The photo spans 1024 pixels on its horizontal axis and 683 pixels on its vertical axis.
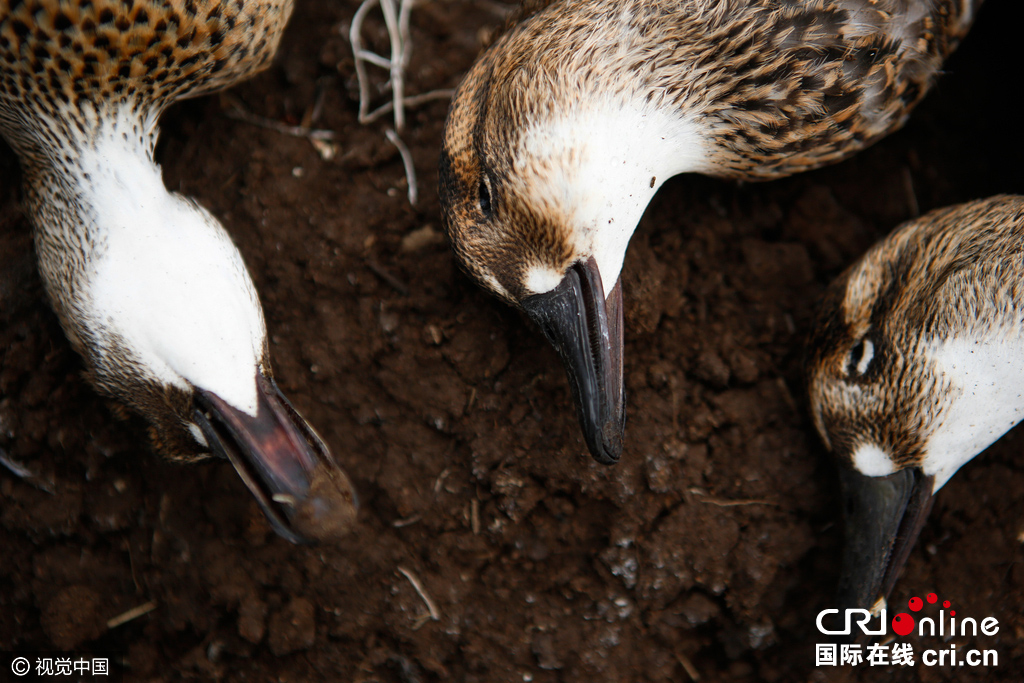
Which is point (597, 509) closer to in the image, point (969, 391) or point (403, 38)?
point (969, 391)

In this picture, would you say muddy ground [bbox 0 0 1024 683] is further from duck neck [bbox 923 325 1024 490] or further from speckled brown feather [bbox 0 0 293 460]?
duck neck [bbox 923 325 1024 490]

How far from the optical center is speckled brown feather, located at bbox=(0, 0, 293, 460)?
171 centimetres

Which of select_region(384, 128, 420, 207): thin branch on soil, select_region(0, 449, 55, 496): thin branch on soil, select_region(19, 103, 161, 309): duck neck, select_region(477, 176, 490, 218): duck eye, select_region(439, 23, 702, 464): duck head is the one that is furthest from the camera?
select_region(384, 128, 420, 207): thin branch on soil

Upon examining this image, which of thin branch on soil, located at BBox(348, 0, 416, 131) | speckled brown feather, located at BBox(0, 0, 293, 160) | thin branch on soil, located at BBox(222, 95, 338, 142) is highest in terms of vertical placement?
thin branch on soil, located at BBox(348, 0, 416, 131)

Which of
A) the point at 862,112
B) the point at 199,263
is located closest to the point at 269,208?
the point at 199,263

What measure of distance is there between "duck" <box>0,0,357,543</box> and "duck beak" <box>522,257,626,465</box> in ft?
2.20

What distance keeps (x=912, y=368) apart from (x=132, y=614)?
2348mm

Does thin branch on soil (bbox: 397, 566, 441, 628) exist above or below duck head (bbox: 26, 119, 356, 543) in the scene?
below

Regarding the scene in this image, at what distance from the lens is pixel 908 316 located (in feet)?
6.00

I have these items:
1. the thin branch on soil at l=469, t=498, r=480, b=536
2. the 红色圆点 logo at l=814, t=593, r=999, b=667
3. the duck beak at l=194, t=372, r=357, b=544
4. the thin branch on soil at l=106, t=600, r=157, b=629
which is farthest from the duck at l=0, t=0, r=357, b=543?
the 红色圆点 logo at l=814, t=593, r=999, b=667

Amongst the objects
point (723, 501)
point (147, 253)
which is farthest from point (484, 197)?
point (723, 501)

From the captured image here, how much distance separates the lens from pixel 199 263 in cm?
175

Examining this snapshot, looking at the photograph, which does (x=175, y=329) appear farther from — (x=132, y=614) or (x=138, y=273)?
(x=132, y=614)

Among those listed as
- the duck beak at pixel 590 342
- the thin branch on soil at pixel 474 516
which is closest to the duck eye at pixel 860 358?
the duck beak at pixel 590 342
